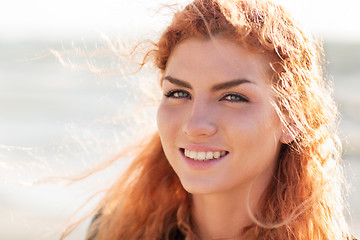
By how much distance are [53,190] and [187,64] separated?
325cm

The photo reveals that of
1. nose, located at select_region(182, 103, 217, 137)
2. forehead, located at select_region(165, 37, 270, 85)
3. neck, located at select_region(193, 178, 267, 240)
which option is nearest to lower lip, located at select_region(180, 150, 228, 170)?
nose, located at select_region(182, 103, 217, 137)

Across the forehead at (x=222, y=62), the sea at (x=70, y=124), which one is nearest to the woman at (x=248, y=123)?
the forehead at (x=222, y=62)

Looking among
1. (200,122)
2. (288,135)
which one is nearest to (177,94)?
(200,122)

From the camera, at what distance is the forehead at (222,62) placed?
8.77 feet

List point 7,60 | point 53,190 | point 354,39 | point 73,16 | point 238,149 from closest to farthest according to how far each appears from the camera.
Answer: point 238,149 → point 53,190 → point 7,60 → point 354,39 → point 73,16

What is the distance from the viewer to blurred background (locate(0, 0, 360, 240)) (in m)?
3.54

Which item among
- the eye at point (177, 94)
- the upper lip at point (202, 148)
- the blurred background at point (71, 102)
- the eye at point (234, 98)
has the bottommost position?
the blurred background at point (71, 102)

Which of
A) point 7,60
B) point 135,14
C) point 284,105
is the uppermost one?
point 135,14

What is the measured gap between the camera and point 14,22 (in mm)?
15891

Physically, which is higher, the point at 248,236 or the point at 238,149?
the point at 238,149

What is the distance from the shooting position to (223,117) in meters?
2.68

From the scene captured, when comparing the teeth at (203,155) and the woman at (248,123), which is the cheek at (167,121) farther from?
the teeth at (203,155)

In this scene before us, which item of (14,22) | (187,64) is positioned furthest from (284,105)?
(14,22)

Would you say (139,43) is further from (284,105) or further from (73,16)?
(73,16)
